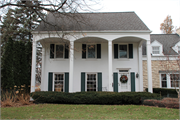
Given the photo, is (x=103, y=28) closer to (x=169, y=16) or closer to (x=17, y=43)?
(x=17, y=43)

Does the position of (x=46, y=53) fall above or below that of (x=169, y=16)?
below

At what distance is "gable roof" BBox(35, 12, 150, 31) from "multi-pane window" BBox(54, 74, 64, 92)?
4436 millimetres

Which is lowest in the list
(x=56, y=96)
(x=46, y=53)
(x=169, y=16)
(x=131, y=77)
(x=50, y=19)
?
(x=56, y=96)

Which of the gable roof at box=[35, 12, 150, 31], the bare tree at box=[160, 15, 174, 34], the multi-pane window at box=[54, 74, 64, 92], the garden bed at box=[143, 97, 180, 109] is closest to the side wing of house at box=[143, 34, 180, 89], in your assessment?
the gable roof at box=[35, 12, 150, 31]

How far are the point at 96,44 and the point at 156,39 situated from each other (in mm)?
7730

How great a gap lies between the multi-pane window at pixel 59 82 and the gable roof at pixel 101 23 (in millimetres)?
4436

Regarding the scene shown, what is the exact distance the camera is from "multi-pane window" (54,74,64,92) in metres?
15.1

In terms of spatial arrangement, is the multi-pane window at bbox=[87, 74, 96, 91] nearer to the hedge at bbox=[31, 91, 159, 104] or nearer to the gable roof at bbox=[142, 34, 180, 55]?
the hedge at bbox=[31, 91, 159, 104]

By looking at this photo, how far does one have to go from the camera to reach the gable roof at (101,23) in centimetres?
1373

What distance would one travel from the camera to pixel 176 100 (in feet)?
32.2

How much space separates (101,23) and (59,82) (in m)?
6.74

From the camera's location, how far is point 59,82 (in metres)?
Answer: 15.3

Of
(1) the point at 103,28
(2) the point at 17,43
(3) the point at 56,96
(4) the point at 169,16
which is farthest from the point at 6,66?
(4) the point at 169,16

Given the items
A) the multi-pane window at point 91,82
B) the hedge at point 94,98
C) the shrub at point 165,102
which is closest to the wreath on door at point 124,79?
the multi-pane window at point 91,82
